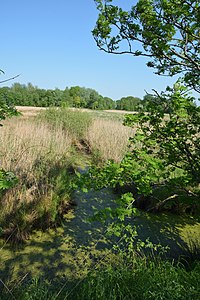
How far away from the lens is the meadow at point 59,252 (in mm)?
1870

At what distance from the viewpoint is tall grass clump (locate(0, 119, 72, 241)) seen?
342 cm

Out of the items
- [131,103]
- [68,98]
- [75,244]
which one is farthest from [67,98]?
[75,244]

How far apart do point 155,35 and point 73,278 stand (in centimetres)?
265

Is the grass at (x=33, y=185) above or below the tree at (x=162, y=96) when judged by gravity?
below

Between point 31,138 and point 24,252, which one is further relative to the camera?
point 31,138

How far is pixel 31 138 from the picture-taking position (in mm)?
6043

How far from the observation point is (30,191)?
392 centimetres

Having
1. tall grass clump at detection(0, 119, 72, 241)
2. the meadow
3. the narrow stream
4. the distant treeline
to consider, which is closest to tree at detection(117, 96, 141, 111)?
the distant treeline

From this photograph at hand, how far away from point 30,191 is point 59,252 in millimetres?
1237

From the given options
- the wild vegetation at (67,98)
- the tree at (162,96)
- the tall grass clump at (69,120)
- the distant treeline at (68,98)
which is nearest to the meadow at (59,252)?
the tree at (162,96)

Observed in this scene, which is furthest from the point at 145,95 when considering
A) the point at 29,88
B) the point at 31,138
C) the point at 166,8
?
the point at 29,88

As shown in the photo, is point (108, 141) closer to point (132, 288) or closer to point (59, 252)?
point (59, 252)

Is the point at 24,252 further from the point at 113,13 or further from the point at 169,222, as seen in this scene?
the point at 113,13

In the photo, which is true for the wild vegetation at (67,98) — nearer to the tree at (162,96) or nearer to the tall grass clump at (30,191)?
the tall grass clump at (30,191)
